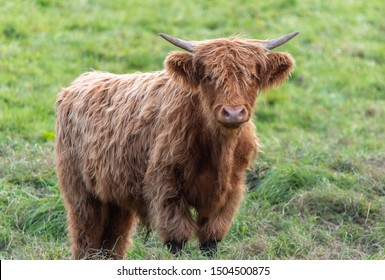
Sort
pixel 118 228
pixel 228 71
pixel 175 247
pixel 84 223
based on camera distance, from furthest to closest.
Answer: pixel 118 228 < pixel 84 223 < pixel 175 247 < pixel 228 71

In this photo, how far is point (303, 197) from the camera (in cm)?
673

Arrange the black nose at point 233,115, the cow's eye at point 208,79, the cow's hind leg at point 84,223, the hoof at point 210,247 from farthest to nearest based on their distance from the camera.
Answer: the cow's hind leg at point 84,223
the hoof at point 210,247
the cow's eye at point 208,79
the black nose at point 233,115

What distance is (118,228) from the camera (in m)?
6.12

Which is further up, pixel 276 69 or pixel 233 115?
pixel 276 69

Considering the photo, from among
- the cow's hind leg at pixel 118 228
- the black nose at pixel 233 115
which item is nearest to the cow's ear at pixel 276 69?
the black nose at pixel 233 115

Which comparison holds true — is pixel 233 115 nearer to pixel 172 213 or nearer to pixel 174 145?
pixel 174 145

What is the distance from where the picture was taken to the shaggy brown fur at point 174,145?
16.9 ft

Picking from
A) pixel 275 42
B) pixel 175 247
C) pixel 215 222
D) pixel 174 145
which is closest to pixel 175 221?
pixel 175 247

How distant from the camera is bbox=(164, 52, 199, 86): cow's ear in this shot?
5.18m

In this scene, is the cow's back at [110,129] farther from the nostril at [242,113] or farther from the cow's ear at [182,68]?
the nostril at [242,113]

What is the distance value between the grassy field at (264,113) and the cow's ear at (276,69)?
649mm

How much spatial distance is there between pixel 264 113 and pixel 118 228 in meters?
3.94

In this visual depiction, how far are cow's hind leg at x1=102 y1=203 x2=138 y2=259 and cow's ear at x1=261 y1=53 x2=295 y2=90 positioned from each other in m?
1.38

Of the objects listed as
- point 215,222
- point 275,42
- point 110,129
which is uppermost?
point 275,42
